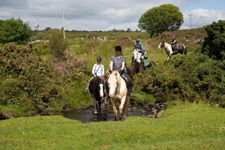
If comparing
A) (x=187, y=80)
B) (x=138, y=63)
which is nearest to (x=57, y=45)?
(x=138, y=63)

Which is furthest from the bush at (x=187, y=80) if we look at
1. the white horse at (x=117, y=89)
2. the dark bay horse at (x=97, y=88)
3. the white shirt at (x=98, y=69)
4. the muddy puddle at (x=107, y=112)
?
the white shirt at (x=98, y=69)

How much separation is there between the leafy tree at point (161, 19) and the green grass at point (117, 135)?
7319 centimetres

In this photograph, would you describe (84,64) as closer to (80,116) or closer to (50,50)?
(80,116)

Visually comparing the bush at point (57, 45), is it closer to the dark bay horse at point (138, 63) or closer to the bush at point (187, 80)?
the dark bay horse at point (138, 63)

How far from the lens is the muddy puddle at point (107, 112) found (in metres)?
14.8

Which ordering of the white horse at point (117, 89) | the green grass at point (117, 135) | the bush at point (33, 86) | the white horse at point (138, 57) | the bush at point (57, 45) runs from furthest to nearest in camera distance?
the bush at point (57, 45) → the white horse at point (138, 57) → the bush at point (33, 86) → the white horse at point (117, 89) → the green grass at point (117, 135)

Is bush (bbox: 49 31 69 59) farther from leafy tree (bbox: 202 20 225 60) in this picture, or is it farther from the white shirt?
leafy tree (bbox: 202 20 225 60)

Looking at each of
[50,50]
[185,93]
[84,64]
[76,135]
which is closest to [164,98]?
[185,93]

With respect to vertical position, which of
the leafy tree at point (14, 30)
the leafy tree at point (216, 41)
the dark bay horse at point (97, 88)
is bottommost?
the dark bay horse at point (97, 88)

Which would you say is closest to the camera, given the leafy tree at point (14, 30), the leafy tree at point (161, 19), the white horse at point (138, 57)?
the white horse at point (138, 57)

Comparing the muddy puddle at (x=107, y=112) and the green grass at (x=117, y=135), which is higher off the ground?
the green grass at (x=117, y=135)

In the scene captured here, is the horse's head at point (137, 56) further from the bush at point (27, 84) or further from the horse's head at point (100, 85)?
the horse's head at point (100, 85)

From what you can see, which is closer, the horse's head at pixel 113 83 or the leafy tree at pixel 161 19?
the horse's head at pixel 113 83

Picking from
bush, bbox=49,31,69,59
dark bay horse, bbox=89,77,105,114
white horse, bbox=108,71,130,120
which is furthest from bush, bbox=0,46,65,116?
bush, bbox=49,31,69,59
